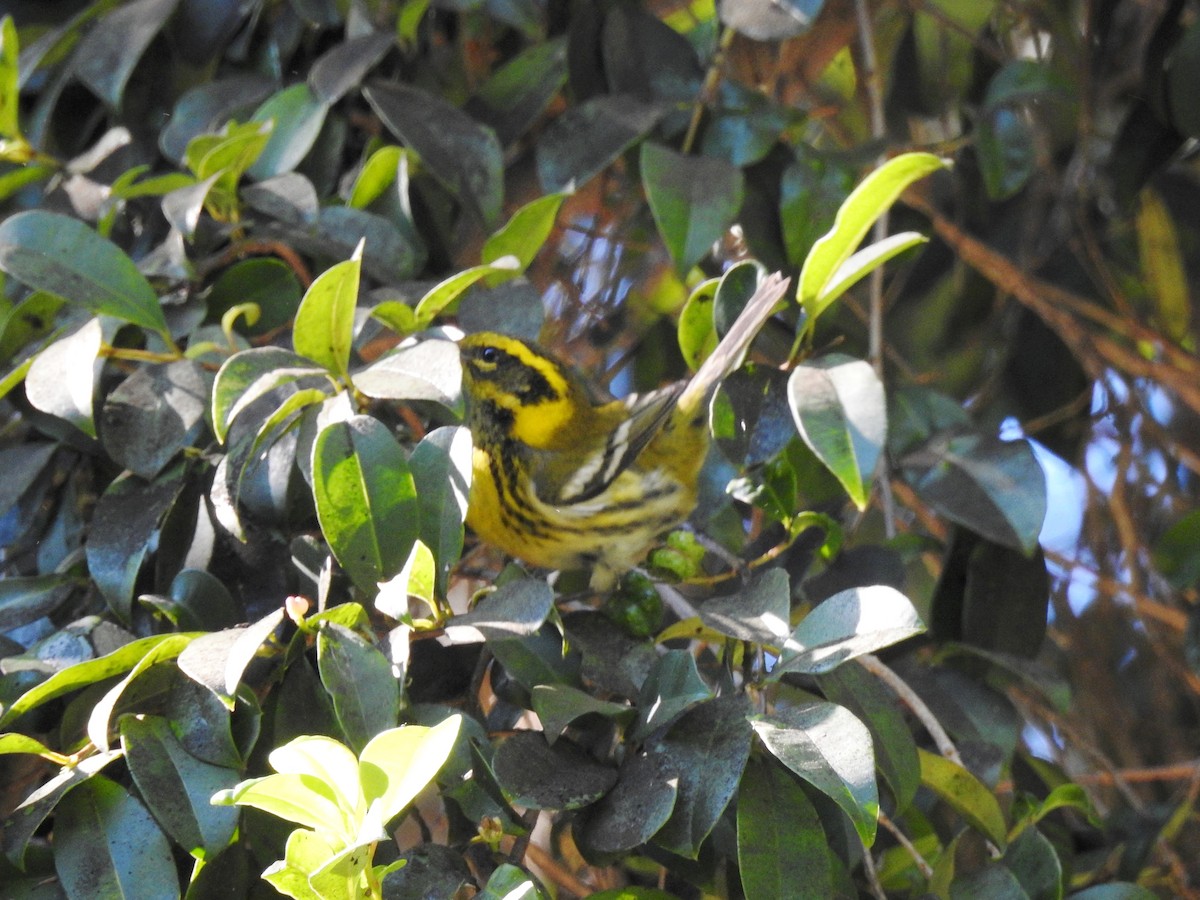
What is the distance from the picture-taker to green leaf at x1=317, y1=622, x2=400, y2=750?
0.90m

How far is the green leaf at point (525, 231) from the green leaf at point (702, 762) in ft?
2.01

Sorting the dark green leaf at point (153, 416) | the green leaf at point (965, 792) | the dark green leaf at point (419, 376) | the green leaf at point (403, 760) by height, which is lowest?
the green leaf at point (965, 792)

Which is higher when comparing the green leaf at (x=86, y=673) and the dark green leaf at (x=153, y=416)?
the dark green leaf at (x=153, y=416)

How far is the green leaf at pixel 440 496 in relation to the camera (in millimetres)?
1053

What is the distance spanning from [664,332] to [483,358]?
0.27 metres

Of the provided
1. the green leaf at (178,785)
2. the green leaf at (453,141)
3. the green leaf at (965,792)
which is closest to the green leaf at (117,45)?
the green leaf at (453,141)

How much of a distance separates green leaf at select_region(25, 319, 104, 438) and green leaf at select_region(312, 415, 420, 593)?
229 mm

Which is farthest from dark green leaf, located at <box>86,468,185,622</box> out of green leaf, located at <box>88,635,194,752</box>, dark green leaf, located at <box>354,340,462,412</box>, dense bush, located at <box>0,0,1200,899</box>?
dark green leaf, located at <box>354,340,462,412</box>

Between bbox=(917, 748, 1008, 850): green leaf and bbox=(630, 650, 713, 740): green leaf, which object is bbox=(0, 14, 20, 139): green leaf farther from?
bbox=(917, 748, 1008, 850): green leaf

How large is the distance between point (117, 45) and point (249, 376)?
0.70 m

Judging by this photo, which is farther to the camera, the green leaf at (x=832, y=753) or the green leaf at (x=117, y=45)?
the green leaf at (x=117, y=45)

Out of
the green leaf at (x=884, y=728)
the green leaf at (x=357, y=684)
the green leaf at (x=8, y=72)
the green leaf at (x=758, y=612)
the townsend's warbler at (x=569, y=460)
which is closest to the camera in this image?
the green leaf at (x=357, y=684)

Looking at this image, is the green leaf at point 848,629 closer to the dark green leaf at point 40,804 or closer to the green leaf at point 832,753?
the green leaf at point 832,753

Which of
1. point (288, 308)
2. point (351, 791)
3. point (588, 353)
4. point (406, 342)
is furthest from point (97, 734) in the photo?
point (588, 353)
